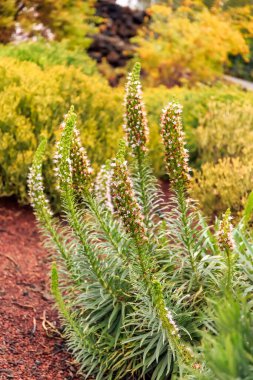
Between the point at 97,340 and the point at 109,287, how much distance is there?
0.33 m

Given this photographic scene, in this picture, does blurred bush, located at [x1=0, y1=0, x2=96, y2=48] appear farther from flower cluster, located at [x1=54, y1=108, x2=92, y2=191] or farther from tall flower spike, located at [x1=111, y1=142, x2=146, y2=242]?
tall flower spike, located at [x1=111, y1=142, x2=146, y2=242]

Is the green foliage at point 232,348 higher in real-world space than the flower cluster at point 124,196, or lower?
higher

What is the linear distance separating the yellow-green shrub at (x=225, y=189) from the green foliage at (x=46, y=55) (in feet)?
7.51

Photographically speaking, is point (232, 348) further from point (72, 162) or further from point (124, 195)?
point (72, 162)

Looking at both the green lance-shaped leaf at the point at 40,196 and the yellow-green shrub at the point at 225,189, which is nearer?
the green lance-shaped leaf at the point at 40,196

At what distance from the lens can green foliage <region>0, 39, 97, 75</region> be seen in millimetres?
7496

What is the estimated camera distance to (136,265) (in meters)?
3.06

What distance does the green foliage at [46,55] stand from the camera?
7496mm

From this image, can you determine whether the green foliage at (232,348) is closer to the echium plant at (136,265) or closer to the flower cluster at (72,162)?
the echium plant at (136,265)

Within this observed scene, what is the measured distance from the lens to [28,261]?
495cm

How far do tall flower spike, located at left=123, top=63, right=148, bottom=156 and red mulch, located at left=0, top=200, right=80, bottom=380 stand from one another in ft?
3.80

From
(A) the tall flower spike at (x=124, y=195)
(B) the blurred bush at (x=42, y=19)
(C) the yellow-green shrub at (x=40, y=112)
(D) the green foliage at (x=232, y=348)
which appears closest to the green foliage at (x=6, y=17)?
(B) the blurred bush at (x=42, y=19)

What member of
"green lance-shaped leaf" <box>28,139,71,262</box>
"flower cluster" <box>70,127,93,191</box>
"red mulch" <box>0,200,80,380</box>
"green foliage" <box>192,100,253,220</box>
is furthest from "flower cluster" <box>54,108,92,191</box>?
"green foliage" <box>192,100,253,220</box>

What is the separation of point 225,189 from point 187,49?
21.5ft
